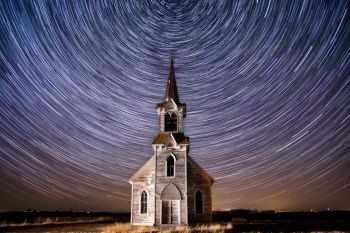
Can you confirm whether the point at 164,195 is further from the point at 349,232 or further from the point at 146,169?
the point at 349,232

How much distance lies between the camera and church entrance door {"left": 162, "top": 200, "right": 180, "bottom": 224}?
26.5 m

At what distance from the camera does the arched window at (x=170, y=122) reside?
97.7ft

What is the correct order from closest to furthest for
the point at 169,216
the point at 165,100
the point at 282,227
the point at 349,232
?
the point at 349,232 → the point at 282,227 → the point at 169,216 → the point at 165,100

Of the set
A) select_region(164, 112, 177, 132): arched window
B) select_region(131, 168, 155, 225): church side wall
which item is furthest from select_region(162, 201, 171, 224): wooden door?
select_region(164, 112, 177, 132): arched window

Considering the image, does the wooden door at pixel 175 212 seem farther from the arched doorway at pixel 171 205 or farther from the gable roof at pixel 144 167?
the gable roof at pixel 144 167

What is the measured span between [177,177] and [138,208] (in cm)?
440

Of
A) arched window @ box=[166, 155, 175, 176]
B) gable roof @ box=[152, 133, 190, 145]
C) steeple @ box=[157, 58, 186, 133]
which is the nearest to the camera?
arched window @ box=[166, 155, 175, 176]

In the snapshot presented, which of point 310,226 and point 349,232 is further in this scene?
point 310,226

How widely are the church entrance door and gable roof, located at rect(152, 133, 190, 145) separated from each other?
16.6 ft

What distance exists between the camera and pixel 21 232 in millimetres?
19203

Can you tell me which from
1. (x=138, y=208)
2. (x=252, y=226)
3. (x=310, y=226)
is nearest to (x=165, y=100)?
(x=138, y=208)

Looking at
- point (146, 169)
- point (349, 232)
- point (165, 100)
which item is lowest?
point (349, 232)

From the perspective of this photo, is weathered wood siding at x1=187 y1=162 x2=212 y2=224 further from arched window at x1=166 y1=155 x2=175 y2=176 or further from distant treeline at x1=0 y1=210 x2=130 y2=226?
distant treeline at x1=0 y1=210 x2=130 y2=226

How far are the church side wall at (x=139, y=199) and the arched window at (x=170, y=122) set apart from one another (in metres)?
4.20
